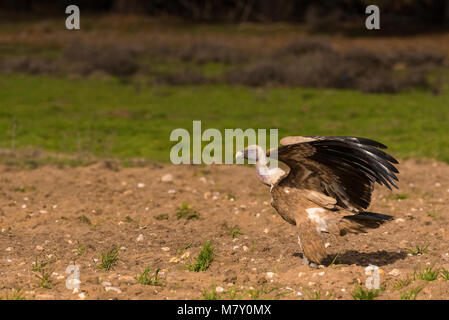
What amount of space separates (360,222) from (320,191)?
0.44m

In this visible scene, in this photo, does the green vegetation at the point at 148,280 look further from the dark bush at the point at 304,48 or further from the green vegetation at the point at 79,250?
the dark bush at the point at 304,48

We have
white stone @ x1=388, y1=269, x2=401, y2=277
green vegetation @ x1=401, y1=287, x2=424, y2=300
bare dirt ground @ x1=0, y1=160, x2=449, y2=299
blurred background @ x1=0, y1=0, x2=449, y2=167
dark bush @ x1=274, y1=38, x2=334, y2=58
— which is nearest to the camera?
green vegetation @ x1=401, y1=287, x2=424, y2=300

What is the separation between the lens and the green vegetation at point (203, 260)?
6.59 metres

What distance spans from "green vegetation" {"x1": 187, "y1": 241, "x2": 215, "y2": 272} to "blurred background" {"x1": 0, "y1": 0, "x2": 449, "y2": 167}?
16.0ft

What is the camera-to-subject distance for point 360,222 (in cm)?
624

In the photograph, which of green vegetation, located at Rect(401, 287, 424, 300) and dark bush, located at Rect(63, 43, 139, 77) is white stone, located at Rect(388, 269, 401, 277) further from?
dark bush, located at Rect(63, 43, 139, 77)

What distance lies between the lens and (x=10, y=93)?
1919cm

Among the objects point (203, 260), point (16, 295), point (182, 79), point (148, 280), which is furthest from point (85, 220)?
point (182, 79)

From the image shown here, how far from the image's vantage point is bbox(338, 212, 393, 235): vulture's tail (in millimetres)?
6168

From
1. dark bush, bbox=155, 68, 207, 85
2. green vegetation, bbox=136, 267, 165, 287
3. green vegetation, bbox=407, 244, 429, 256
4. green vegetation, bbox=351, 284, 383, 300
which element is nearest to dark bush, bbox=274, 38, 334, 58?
dark bush, bbox=155, 68, 207, 85

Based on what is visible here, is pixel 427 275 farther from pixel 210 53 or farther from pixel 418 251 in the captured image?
pixel 210 53
